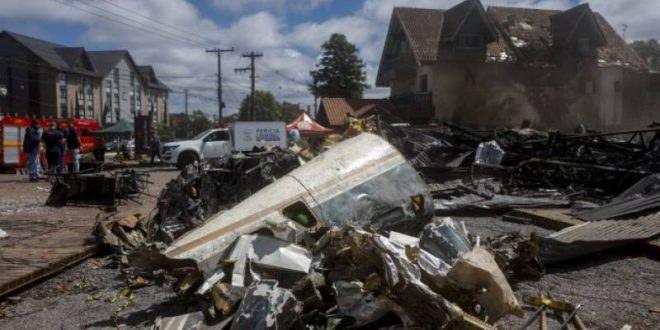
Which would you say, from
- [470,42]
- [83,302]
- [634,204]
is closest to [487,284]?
[83,302]

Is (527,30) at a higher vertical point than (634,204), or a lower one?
higher

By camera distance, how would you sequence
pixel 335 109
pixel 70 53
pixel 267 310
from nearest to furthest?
pixel 267 310
pixel 335 109
pixel 70 53

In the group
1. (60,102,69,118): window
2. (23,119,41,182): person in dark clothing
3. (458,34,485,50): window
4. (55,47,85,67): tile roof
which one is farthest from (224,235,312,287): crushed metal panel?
(55,47,85,67): tile roof

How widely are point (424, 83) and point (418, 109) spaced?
1728 millimetres

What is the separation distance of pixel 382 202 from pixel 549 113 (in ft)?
85.2

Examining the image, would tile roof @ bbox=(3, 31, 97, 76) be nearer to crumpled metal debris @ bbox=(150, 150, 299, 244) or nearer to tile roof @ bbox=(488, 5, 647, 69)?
tile roof @ bbox=(488, 5, 647, 69)

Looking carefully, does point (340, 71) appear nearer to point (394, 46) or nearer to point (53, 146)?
point (394, 46)

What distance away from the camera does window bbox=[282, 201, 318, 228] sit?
4.89m

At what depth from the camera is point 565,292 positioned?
4.45 m

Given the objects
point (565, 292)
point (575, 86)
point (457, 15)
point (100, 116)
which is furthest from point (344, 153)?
point (100, 116)

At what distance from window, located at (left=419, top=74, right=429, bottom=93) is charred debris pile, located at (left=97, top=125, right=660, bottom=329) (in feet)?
60.7

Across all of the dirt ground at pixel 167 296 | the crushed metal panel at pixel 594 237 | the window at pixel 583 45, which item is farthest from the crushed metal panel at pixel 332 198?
the window at pixel 583 45

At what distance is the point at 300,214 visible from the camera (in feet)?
16.2

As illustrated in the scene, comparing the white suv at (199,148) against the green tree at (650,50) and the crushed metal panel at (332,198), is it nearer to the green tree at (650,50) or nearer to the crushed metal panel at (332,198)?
the crushed metal panel at (332,198)
